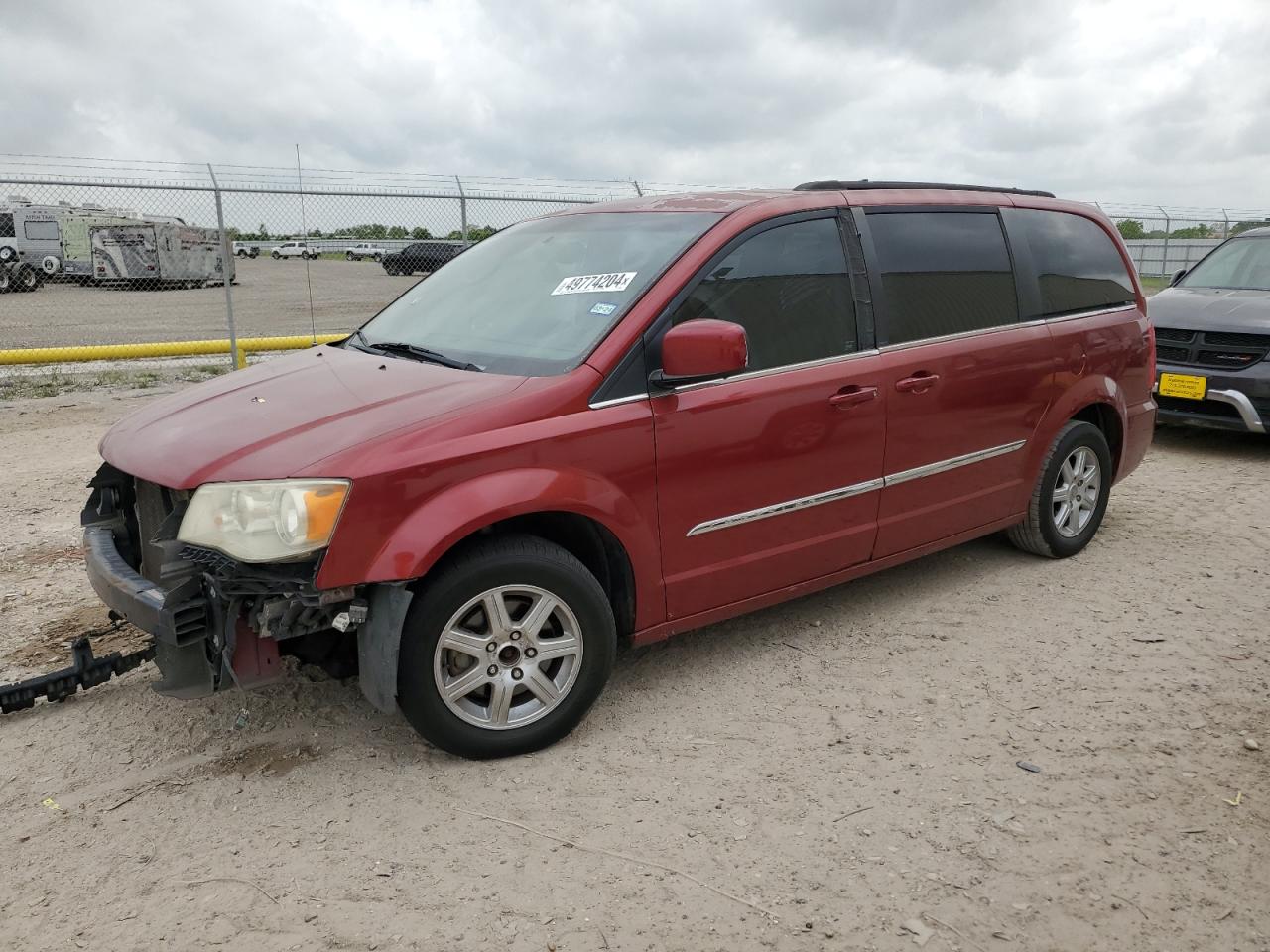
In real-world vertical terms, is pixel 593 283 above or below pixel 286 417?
above

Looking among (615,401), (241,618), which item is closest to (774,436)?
(615,401)

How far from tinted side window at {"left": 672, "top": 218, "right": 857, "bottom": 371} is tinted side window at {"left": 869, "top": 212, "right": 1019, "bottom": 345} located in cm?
23

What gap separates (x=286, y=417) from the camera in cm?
324

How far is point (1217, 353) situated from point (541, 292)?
606 centimetres

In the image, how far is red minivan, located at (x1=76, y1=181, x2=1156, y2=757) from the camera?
9.73ft

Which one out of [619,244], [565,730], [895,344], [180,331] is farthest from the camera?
[180,331]

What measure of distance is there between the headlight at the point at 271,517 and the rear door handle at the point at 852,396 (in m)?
1.89

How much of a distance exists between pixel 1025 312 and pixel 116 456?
382cm

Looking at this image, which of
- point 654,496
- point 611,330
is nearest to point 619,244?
point 611,330

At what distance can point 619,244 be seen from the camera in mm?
3865

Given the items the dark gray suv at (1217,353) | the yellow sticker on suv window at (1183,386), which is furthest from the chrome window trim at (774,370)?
the yellow sticker on suv window at (1183,386)

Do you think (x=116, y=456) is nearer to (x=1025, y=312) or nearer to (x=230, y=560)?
(x=230, y=560)

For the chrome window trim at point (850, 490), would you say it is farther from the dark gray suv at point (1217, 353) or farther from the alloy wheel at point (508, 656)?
the dark gray suv at point (1217, 353)

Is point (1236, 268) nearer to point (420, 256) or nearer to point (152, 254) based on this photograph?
point (420, 256)
